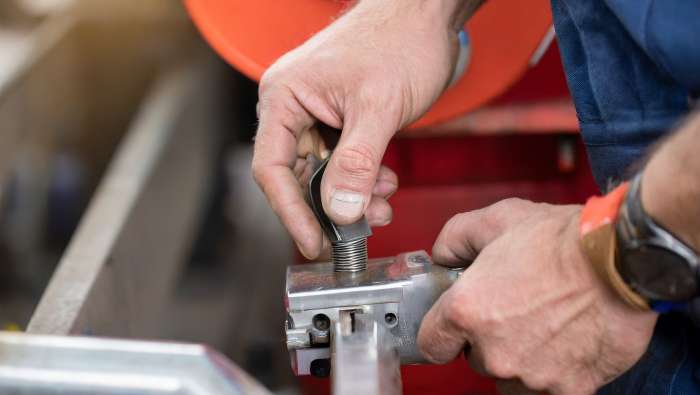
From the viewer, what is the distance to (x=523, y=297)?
0.73 meters

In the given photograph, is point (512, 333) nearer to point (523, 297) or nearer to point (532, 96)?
point (523, 297)

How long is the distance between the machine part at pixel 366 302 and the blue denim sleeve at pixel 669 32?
0.28m

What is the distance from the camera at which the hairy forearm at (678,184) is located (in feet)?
2.01

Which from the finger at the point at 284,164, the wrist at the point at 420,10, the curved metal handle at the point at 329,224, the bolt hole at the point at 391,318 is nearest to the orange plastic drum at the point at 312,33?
the wrist at the point at 420,10

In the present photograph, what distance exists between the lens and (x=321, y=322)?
815mm

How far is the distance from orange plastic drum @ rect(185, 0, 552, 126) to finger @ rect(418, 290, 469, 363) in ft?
1.51

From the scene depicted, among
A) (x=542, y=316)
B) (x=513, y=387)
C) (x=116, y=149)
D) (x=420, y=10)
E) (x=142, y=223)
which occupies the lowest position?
(x=116, y=149)

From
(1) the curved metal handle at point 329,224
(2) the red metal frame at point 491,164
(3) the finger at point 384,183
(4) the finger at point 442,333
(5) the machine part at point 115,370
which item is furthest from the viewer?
(2) the red metal frame at point 491,164

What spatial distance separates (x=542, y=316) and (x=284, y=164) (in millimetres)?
345

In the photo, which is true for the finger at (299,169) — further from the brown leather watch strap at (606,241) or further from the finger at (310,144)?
the brown leather watch strap at (606,241)

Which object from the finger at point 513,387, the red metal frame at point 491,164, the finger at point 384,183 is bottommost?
the red metal frame at point 491,164

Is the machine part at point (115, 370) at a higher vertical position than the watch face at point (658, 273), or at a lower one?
higher

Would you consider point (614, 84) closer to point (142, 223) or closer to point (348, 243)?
point (348, 243)

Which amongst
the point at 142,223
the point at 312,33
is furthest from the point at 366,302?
the point at 142,223
